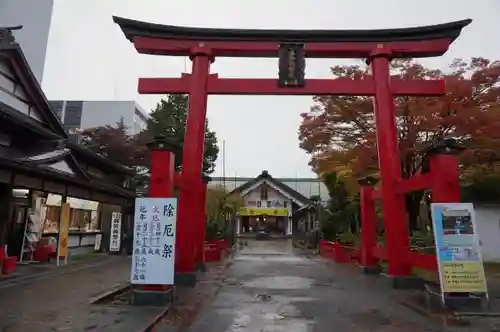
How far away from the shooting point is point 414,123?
1756 cm

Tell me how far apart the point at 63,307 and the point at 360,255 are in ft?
46.0

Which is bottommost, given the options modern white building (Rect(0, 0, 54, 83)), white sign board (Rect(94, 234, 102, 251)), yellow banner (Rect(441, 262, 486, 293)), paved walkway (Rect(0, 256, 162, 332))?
paved walkway (Rect(0, 256, 162, 332))

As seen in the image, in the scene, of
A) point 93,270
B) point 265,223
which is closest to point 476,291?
point 93,270

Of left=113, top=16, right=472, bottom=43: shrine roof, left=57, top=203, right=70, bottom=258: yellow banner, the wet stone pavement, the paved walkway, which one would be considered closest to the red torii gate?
left=113, top=16, right=472, bottom=43: shrine roof

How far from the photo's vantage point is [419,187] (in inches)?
450

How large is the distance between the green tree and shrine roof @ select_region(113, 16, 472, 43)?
19299 millimetres

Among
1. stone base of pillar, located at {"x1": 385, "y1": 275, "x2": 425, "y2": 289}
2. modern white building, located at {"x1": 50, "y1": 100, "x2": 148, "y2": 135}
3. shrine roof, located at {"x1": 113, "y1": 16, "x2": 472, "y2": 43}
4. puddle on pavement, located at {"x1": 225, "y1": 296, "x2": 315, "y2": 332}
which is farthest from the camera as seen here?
modern white building, located at {"x1": 50, "y1": 100, "x2": 148, "y2": 135}

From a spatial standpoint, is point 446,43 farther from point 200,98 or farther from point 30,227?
point 30,227

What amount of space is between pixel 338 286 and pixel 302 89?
6.63 metres

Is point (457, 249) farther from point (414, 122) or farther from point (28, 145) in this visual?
point (28, 145)

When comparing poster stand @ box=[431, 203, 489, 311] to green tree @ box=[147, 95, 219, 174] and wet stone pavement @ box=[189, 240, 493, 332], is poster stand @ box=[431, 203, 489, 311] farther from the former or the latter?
green tree @ box=[147, 95, 219, 174]

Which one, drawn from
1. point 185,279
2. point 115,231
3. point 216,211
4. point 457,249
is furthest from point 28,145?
point 216,211

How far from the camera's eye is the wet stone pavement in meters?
7.64

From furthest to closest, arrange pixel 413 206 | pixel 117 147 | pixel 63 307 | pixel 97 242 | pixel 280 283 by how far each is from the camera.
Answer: pixel 117 147 → pixel 97 242 → pixel 413 206 → pixel 280 283 → pixel 63 307
